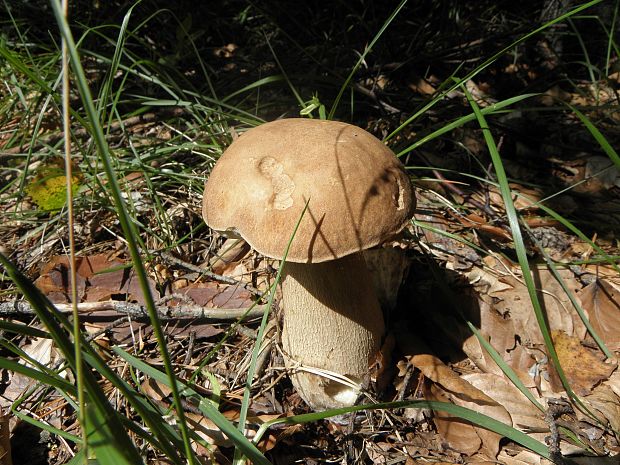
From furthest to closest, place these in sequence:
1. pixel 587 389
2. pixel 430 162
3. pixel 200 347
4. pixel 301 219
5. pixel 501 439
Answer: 1. pixel 430 162
2. pixel 200 347
3. pixel 587 389
4. pixel 501 439
5. pixel 301 219

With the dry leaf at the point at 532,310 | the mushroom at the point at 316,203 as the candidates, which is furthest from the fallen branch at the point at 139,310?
the dry leaf at the point at 532,310

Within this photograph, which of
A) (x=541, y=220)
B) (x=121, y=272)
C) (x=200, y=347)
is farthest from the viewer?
(x=541, y=220)

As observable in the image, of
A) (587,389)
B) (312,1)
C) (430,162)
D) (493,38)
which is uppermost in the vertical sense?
(312,1)

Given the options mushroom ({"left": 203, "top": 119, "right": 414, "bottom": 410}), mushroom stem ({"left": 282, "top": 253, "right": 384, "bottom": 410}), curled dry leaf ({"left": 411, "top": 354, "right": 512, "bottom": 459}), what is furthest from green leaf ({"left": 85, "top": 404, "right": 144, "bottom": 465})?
curled dry leaf ({"left": 411, "top": 354, "right": 512, "bottom": 459})

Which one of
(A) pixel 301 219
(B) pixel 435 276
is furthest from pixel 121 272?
(B) pixel 435 276

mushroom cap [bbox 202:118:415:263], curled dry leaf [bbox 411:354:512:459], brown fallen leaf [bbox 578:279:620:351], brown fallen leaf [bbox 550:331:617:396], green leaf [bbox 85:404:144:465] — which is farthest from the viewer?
brown fallen leaf [bbox 578:279:620:351]

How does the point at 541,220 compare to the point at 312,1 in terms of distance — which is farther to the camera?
the point at 312,1

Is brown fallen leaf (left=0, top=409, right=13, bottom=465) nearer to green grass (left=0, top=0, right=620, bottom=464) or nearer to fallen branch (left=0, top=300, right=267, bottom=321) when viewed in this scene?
green grass (left=0, top=0, right=620, bottom=464)

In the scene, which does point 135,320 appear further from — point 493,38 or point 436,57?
point 493,38
